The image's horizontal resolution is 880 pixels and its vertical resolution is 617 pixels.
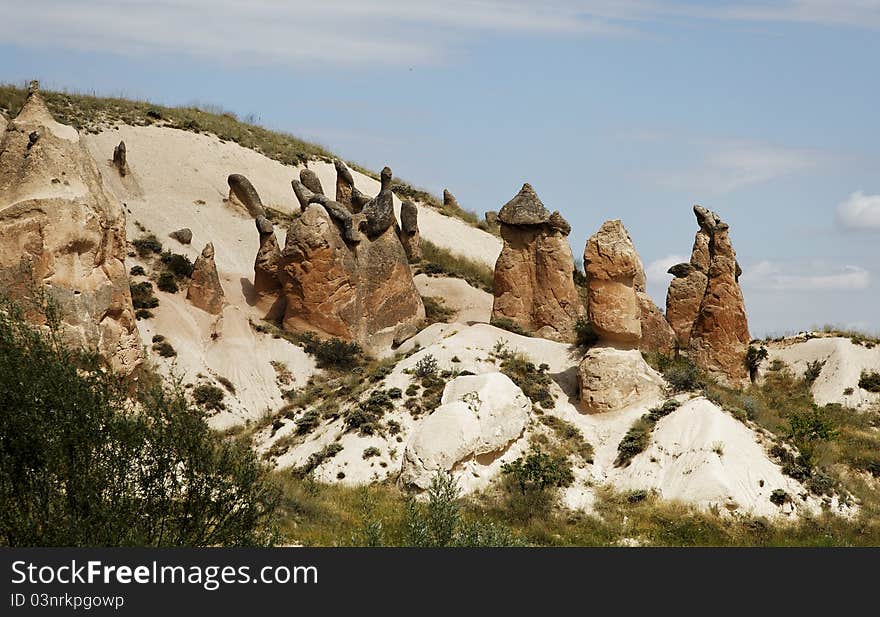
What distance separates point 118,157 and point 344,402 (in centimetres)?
2217

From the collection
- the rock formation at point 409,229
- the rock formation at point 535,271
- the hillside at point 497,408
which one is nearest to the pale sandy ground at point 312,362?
the hillside at point 497,408

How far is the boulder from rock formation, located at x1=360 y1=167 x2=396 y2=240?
39.7 feet

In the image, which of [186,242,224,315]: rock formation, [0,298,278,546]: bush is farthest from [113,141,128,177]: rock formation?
[0,298,278,546]: bush

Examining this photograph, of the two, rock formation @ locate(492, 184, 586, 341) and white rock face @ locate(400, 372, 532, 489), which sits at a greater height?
rock formation @ locate(492, 184, 586, 341)

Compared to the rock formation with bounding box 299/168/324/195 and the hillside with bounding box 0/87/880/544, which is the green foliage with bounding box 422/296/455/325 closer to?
the hillside with bounding box 0/87/880/544

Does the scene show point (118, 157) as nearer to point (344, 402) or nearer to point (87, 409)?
point (344, 402)

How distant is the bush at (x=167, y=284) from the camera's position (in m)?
42.4

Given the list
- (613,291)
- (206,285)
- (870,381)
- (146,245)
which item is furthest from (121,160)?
(870,381)

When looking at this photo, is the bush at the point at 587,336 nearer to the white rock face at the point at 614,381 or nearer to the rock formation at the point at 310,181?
the white rock face at the point at 614,381

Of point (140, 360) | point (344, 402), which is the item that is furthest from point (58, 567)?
point (344, 402)

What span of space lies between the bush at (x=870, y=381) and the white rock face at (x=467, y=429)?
1464cm

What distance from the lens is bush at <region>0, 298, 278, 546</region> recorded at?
17234mm

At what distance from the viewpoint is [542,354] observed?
35.1 meters

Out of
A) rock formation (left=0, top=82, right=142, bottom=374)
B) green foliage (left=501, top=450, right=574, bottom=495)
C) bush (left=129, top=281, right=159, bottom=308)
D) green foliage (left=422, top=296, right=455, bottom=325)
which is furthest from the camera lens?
green foliage (left=422, top=296, right=455, bottom=325)
